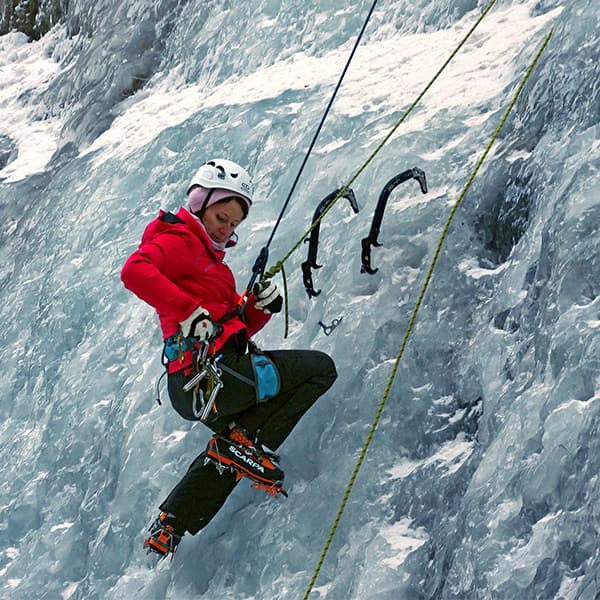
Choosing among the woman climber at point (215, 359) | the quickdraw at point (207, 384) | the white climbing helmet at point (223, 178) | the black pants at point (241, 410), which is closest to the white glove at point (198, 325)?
the woman climber at point (215, 359)

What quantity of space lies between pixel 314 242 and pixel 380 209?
0.39 metres

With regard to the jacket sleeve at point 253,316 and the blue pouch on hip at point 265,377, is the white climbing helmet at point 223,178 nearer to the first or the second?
the jacket sleeve at point 253,316

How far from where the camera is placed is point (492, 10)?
213 inches

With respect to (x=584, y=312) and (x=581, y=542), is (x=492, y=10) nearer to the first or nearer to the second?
(x=584, y=312)

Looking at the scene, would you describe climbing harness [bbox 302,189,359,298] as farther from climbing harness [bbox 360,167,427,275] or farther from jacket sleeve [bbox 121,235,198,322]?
jacket sleeve [bbox 121,235,198,322]

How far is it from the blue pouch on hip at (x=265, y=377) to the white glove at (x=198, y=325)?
0.33m

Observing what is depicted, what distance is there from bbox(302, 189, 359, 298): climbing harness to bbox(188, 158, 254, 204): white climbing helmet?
49 centimetres

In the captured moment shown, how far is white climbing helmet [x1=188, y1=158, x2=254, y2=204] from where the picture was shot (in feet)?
13.5

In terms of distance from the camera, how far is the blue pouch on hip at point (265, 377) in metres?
3.96

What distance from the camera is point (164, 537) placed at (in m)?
4.20

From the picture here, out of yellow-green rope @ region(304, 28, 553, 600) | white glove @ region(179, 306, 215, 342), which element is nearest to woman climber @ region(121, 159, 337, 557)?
white glove @ region(179, 306, 215, 342)

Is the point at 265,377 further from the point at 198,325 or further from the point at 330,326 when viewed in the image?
the point at 330,326

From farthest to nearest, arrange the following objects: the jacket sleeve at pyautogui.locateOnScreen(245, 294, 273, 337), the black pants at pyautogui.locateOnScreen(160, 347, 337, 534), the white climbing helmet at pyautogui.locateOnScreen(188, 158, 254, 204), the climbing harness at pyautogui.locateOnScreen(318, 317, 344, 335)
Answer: the climbing harness at pyautogui.locateOnScreen(318, 317, 344, 335) < the jacket sleeve at pyautogui.locateOnScreen(245, 294, 273, 337) < the white climbing helmet at pyautogui.locateOnScreen(188, 158, 254, 204) < the black pants at pyautogui.locateOnScreen(160, 347, 337, 534)

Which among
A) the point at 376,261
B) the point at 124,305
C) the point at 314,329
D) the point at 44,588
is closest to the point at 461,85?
the point at 376,261
